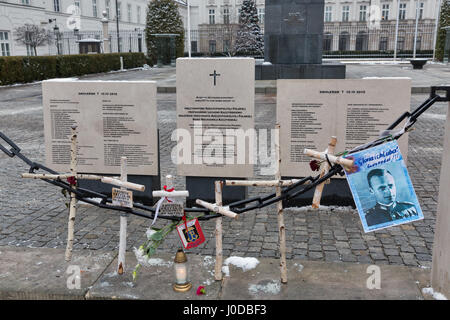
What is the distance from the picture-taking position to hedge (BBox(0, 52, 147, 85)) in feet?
79.0

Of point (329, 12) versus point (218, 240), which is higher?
point (329, 12)

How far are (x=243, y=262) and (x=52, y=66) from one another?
85.2ft

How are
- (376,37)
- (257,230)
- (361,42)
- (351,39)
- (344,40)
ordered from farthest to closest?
1. (344,40)
2. (361,42)
3. (376,37)
4. (351,39)
5. (257,230)

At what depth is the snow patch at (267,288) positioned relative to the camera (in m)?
3.65

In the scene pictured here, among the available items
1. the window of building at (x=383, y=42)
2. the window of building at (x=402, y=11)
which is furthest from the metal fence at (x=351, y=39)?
the window of building at (x=402, y=11)

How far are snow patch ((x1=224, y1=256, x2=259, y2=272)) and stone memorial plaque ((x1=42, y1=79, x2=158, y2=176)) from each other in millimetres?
1934

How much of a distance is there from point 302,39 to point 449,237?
56.2 feet

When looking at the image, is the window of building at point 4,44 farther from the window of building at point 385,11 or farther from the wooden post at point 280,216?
the window of building at point 385,11

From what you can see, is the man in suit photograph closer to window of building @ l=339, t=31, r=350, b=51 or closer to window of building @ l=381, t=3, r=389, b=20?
window of building @ l=339, t=31, r=350, b=51

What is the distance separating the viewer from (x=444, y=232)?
130 inches

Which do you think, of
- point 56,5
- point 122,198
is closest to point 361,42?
point 56,5

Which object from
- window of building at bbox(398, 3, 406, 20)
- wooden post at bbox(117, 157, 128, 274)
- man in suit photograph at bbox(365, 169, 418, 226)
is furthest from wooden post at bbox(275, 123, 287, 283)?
window of building at bbox(398, 3, 406, 20)

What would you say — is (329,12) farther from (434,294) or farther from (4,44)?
(434,294)
